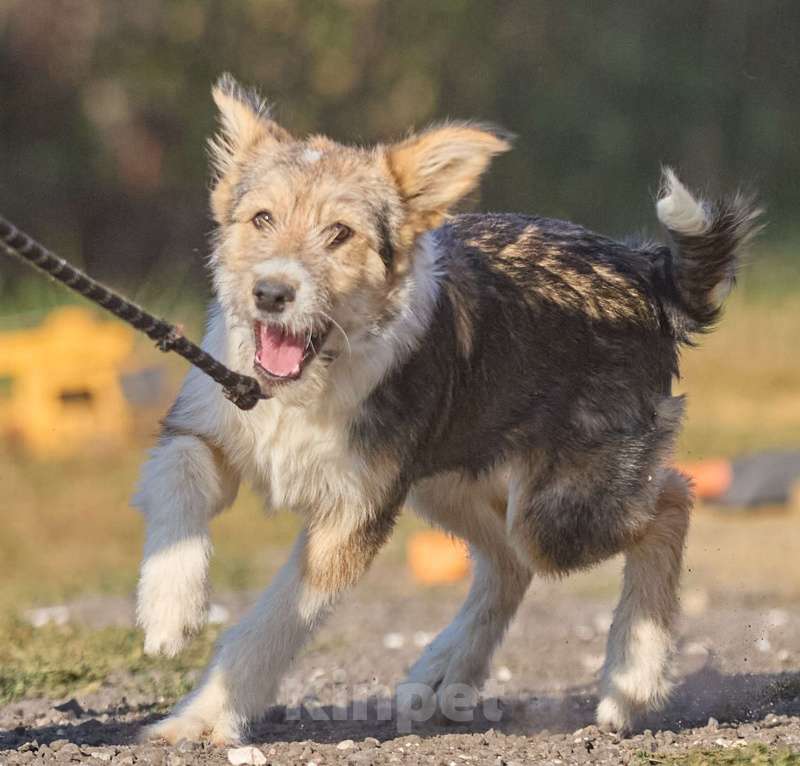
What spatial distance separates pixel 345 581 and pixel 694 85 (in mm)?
17401

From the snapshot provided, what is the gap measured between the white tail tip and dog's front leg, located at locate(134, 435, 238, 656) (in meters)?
1.84

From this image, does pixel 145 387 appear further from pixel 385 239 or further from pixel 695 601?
pixel 385 239

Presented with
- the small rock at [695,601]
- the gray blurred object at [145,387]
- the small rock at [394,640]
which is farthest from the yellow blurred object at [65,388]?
the small rock at [394,640]

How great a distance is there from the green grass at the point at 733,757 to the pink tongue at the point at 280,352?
169cm

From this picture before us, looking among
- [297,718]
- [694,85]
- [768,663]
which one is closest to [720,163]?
[694,85]

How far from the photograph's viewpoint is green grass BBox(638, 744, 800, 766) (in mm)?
5195

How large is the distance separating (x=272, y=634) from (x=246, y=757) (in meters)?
0.42

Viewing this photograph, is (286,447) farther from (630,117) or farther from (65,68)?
(630,117)

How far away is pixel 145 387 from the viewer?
1384cm

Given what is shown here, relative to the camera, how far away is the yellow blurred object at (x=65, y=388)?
1341 cm

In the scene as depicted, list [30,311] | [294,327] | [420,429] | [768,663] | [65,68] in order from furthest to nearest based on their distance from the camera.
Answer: [65,68], [30,311], [768,663], [420,429], [294,327]

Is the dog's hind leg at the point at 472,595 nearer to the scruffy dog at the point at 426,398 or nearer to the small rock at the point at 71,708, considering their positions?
the scruffy dog at the point at 426,398

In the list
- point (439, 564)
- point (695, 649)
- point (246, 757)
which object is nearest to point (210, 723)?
point (246, 757)

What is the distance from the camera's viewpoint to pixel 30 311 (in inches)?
647
